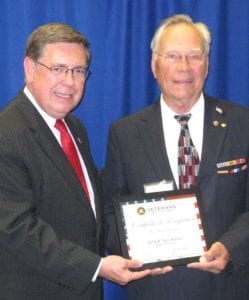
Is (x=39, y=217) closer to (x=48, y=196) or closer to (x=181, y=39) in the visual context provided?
(x=48, y=196)

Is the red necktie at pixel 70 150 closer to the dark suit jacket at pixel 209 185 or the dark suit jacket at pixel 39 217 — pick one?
the dark suit jacket at pixel 39 217

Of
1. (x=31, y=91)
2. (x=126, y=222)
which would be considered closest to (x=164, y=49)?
(x=31, y=91)

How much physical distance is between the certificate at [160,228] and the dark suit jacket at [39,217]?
0.15 m

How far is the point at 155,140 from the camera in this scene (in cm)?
221

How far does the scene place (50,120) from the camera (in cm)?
207

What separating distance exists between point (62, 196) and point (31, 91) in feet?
1.62

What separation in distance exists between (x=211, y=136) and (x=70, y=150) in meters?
0.66

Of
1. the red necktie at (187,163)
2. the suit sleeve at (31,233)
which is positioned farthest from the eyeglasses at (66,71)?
the red necktie at (187,163)

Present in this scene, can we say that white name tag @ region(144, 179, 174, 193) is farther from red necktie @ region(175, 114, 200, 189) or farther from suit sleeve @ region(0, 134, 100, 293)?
suit sleeve @ region(0, 134, 100, 293)

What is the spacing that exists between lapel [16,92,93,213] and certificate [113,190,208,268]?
0.60 feet

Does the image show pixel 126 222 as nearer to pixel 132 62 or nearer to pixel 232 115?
pixel 232 115

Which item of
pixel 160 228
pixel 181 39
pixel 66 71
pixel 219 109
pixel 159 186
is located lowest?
pixel 160 228

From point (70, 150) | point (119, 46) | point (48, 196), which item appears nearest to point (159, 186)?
point (70, 150)

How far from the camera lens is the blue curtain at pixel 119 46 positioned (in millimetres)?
2705
